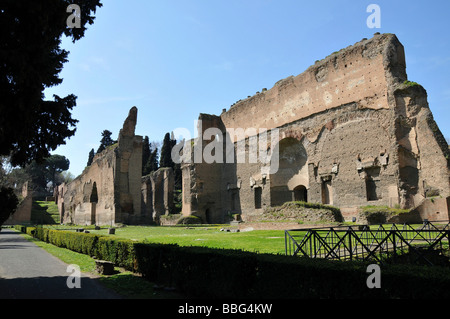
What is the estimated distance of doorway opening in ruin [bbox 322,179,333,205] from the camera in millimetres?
26344

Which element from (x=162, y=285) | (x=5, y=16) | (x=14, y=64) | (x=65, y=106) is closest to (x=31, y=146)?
(x=65, y=106)

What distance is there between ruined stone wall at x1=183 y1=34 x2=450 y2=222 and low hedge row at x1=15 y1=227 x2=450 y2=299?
17.4 metres

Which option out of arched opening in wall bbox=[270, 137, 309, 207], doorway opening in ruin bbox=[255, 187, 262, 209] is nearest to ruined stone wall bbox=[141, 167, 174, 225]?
doorway opening in ruin bbox=[255, 187, 262, 209]

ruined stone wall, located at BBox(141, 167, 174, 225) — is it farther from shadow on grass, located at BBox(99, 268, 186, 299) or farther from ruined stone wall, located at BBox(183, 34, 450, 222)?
shadow on grass, located at BBox(99, 268, 186, 299)

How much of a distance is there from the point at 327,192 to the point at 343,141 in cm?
413

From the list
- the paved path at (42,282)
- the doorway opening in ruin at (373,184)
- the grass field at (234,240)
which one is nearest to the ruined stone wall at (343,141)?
the doorway opening in ruin at (373,184)

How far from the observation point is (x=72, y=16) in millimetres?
7293

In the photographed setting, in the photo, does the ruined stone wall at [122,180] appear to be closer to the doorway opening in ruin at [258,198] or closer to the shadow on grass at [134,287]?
the doorway opening in ruin at [258,198]

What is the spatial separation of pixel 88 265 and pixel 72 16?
21.7ft

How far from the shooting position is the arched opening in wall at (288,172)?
29.8 m

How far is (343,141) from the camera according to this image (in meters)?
25.2

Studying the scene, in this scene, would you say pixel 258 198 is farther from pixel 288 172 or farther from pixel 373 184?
pixel 373 184

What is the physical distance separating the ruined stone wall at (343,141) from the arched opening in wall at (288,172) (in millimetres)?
88

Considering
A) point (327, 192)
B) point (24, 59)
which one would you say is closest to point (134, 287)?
point (24, 59)
